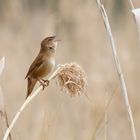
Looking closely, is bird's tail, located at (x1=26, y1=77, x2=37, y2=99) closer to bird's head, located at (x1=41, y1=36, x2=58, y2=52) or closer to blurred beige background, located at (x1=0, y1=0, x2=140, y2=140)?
bird's head, located at (x1=41, y1=36, x2=58, y2=52)

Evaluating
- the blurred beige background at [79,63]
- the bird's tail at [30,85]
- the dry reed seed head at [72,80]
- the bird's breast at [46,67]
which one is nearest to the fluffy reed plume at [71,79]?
the dry reed seed head at [72,80]

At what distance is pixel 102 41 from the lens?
430 cm

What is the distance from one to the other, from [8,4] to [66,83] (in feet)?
9.02

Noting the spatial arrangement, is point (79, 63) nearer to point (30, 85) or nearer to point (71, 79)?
point (30, 85)

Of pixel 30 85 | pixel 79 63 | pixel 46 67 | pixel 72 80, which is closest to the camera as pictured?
pixel 72 80

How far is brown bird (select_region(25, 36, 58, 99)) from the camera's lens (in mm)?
2371

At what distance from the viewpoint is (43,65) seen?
2.44 m

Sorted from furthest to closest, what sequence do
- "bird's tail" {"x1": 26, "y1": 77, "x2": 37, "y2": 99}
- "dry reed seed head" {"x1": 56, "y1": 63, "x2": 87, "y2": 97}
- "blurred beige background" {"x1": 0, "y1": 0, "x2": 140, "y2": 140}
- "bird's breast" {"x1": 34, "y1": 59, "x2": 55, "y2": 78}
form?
"blurred beige background" {"x1": 0, "y1": 0, "x2": 140, "y2": 140} < "bird's breast" {"x1": 34, "y1": 59, "x2": 55, "y2": 78} < "bird's tail" {"x1": 26, "y1": 77, "x2": 37, "y2": 99} < "dry reed seed head" {"x1": 56, "y1": 63, "x2": 87, "y2": 97}

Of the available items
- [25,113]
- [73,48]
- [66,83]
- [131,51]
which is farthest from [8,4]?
[66,83]

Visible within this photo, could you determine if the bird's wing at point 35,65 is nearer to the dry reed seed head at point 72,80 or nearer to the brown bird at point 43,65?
the brown bird at point 43,65

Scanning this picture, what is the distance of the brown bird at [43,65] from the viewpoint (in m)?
2.37

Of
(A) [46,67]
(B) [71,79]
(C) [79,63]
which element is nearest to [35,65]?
(A) [46,67]

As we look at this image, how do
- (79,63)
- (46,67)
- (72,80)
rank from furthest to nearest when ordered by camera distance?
(79,63) → (46,67) → (72,80)

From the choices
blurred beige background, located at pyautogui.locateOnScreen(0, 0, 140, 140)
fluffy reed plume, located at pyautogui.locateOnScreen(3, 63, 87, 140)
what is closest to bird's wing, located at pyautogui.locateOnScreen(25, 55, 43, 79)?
fluffy reed plume, located at pyautogui.locateOnScreen(3, 63, 87, 140)
